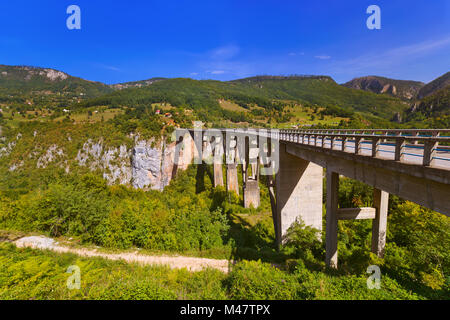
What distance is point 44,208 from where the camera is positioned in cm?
1756

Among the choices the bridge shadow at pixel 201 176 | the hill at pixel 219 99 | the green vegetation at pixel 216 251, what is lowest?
the bridge shadow at pixel 201 176

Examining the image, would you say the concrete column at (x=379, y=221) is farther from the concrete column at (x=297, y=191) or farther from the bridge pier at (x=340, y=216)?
the concrete column at (x=297, y=191)

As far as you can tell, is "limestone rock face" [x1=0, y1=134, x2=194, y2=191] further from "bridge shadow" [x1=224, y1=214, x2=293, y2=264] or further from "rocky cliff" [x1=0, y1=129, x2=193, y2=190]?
"bridge shadow" [x1=224, y1=214, x2=293, y2=264]

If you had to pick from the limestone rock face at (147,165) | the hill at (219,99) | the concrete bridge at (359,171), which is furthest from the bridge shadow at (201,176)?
the hill at (219,99)

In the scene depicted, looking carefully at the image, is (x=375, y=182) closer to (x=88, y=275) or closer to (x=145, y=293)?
(x=145, y=293)

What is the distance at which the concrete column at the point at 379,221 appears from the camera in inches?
416

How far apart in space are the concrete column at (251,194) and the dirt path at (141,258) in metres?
17.0

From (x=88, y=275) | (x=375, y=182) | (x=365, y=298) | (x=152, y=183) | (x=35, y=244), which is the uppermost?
(x=375, y=182)

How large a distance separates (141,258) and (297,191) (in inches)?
506

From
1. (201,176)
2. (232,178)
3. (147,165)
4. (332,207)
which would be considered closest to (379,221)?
(332,207)

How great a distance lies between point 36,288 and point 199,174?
40501 millimetres

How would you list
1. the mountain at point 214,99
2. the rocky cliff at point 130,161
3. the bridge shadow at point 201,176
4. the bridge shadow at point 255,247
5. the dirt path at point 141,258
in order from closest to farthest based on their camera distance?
1. the dirt path at point 141,258
2. the bridge shadow at point 255,247
3. the bridge shadow at point 201,176
4. the rocky cliff at point 130,161
5. the mountain at point 214,99

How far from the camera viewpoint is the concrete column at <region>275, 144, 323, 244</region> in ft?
50.9
